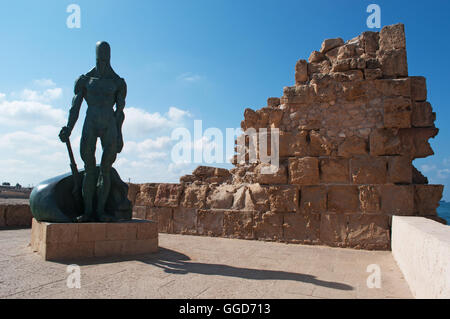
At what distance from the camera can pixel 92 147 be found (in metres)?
4.43

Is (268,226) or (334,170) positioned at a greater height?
(334,170)

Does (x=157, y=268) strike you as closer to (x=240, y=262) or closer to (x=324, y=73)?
(x=240, y=262)

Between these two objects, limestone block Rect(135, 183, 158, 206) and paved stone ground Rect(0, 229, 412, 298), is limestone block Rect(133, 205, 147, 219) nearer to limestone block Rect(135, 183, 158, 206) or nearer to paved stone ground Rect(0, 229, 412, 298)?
limestone block Rect(135, 183, 158, 206)

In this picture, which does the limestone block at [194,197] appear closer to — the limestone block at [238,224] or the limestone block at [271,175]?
the limestone block at [238,224]

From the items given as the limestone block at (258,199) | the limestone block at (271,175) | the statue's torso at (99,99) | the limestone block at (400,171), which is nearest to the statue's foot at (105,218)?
the statue's torso at (99,99)

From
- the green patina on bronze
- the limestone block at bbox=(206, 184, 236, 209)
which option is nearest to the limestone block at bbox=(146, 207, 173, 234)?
the limestone block at bbox=(206, 184, 236, 209)

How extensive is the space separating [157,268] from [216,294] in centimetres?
110

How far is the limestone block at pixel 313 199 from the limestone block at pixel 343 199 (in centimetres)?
10

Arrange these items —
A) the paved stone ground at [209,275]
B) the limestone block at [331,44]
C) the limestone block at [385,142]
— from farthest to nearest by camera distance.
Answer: the limestone block at [331,44] → the limestone block at [385,142] → the paved stone ground at [209,275]

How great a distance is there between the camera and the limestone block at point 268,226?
19.2 feet

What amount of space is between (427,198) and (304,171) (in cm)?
201

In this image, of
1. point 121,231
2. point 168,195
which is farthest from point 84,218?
point 168,195

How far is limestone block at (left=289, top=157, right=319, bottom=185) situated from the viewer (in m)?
5.71

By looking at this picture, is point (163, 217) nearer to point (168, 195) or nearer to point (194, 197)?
point (168, 195)
